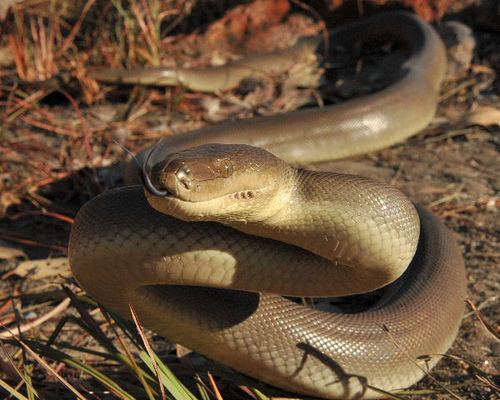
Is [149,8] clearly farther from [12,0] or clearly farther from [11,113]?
[11,113]

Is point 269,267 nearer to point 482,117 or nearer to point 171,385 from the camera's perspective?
point 171,385

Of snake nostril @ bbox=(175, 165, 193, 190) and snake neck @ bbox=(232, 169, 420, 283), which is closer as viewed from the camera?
snake nostril @ bbox=(175, 165, 193, 190)

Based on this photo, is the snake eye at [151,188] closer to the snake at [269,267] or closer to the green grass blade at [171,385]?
the snake at [269,267]

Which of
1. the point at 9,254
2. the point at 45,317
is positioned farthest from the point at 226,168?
the point at 9,254

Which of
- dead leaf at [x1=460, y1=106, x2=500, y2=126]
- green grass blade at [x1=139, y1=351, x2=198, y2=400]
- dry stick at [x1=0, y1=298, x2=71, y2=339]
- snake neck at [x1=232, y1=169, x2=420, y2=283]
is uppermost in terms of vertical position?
snake neck at [x1=232, y1=169, x2=420, y2=283]

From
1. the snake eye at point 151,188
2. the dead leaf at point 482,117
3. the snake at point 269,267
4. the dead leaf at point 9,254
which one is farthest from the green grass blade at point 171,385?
the dead leaf at point 482,117

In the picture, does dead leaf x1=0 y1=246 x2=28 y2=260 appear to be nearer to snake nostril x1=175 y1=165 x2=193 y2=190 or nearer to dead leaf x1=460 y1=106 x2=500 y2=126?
snake nostril x1=175 y1=165 x2=193 y2=190

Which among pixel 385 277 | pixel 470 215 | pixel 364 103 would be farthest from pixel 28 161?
pixel 385 277

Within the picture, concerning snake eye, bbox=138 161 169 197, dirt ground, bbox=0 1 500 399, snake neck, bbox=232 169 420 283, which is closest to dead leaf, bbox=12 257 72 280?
dirt ground, bbox=0 1 500 399
